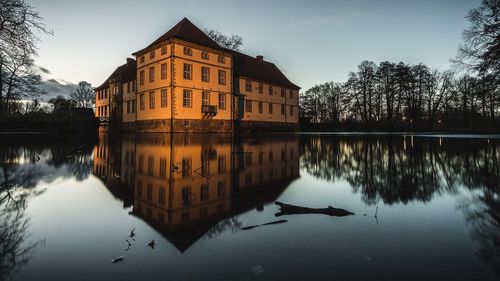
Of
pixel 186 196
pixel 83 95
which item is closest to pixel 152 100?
pixel 186 196

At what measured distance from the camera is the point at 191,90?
108ft

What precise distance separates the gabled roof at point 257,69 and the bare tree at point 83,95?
60.8 metres

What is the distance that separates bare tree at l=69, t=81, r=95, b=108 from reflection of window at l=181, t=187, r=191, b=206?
9344 cm

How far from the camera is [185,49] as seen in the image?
3203 cm

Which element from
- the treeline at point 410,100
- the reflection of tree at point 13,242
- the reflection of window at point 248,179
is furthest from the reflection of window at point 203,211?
the treeline at point 410,100

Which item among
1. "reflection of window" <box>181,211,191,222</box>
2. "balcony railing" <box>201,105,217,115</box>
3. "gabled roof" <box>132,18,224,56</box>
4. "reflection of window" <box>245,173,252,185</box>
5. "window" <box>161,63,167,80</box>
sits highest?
"gabled roof" <box>132,18,224,56</box>

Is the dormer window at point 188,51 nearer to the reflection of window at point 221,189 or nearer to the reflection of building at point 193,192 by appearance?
the reflection of building at point 193,192

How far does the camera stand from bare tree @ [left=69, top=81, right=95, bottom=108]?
276 ft

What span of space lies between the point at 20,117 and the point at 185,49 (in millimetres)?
23309

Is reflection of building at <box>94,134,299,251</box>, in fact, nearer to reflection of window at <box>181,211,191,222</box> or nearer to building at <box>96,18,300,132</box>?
reflection of window at <box>181,211,191,222</box>

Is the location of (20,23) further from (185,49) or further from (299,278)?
(185,49)

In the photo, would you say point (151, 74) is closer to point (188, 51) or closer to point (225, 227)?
point (188, 51)

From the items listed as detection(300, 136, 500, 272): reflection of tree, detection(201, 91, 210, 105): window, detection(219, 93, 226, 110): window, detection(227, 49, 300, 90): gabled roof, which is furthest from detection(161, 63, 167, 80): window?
detection(300, 136, 500, 272): reflection of tree

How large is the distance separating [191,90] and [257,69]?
15475mm
